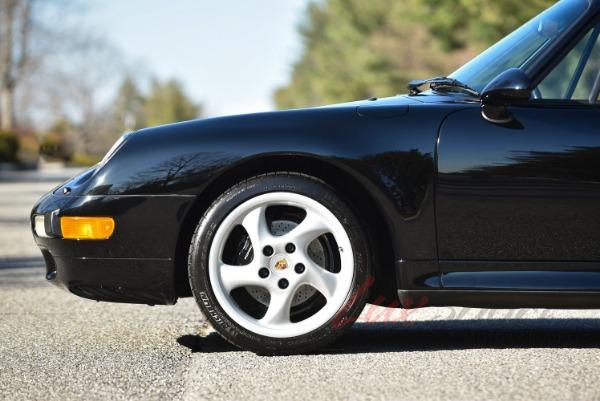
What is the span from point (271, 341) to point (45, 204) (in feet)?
3.65

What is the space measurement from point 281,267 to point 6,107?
179 ft

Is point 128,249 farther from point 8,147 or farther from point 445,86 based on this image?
point 8,147

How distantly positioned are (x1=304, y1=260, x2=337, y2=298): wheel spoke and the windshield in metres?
1.06

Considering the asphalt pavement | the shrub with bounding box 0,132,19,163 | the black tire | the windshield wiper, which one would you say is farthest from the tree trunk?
the black tire

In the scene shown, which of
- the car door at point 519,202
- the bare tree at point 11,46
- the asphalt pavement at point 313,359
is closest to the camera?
the asphalt pavement at point 313,359

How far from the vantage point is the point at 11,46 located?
176 ft

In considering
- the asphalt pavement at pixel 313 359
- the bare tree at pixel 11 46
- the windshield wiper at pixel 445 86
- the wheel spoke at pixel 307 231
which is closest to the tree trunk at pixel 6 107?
the bare tree at pixel 11 46

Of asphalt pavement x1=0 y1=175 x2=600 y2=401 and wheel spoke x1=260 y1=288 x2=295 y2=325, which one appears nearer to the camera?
asphalt pavement x1=0 y1=175 x2=600 y2=401

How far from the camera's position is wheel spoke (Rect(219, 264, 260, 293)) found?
371 centimetres

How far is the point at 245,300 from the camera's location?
12.5 ft

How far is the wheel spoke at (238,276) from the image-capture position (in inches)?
146

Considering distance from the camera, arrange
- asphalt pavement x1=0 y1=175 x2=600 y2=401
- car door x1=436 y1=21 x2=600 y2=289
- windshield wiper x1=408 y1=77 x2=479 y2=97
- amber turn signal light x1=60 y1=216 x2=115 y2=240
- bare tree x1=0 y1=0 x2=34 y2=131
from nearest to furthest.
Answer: asphalt pavement x1=0 y1=175 x2=600 y2=401
car door x1=436 y1=21 x2=600 y2=289
amber turn signal light x1=60 y1=216 x2=115 y2=240
windshield wiper x1=408 y1=77 x2=479 y2=97
bare tree x1=0 y1=0 x2=34 y2=131

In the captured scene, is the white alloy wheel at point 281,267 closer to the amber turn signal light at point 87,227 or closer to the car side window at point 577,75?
the amber turn signal light at point 87,227

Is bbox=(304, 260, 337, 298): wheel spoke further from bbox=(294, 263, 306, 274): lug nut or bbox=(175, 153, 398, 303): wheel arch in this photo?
bbox=(175, 153, 398, 303): wheel arch
